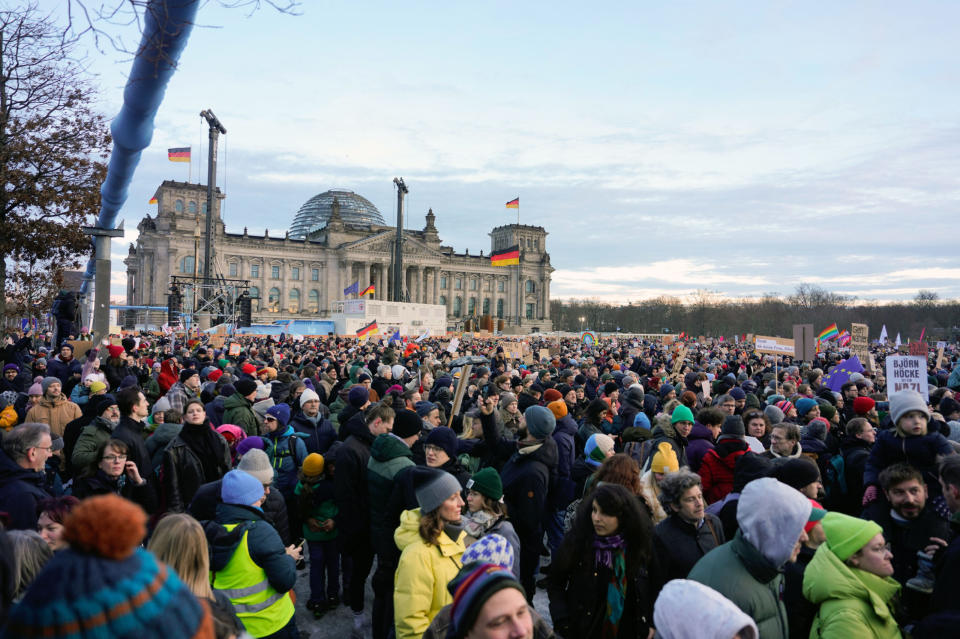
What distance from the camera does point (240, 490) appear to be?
3469 mm

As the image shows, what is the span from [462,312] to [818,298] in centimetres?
6951

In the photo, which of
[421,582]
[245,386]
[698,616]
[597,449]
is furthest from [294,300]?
[698,616]

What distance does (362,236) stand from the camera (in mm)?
85000

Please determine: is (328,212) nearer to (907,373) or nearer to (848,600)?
(907,373)

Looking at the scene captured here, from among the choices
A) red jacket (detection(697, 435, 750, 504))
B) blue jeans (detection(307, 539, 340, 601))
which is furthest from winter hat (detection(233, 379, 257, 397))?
red jacket (detection(697, 435, 750, 504))

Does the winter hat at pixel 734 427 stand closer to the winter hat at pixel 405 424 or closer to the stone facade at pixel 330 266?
the winter hat at pixel 405 424

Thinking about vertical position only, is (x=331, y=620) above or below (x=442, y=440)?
below

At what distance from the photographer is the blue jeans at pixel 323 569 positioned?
540 cm

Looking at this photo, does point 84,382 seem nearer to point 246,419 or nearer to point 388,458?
point 246,419

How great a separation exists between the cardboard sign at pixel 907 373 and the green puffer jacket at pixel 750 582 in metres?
7.46

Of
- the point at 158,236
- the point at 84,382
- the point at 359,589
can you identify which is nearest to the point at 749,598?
the point at 359,589

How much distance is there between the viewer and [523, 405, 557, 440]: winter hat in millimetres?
4961

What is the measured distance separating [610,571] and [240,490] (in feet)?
7.05

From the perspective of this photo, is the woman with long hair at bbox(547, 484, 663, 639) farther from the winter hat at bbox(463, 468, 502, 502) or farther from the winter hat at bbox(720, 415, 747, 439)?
the winter hat at bbox(720, 415, 747, 439)
